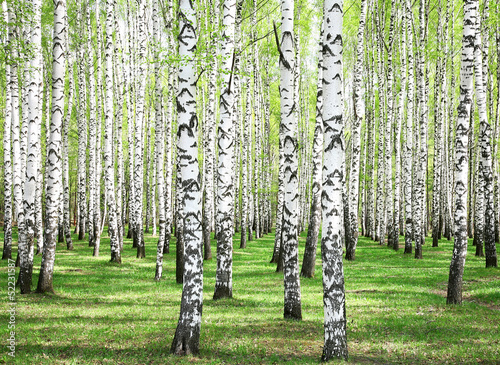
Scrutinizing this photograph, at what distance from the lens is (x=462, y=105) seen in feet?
29.8

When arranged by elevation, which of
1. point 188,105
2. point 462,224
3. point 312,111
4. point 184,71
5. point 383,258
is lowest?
point 383,258

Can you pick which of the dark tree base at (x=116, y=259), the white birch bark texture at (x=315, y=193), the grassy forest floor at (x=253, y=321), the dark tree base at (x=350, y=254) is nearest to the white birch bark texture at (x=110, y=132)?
the dark tree base at (x=116, y=259)

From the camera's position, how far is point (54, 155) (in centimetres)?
971

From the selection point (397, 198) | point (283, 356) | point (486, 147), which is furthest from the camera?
point (397, 198)

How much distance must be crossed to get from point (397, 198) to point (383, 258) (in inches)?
152

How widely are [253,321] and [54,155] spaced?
21.2ft

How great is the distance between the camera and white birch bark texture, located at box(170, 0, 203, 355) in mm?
5953

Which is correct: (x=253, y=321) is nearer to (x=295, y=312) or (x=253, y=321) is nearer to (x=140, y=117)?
(x=295, y=312)

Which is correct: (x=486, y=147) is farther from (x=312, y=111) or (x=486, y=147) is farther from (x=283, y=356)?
(x=312, y=111)

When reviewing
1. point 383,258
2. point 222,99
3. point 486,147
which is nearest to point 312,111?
point 383,258

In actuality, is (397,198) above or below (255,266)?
above

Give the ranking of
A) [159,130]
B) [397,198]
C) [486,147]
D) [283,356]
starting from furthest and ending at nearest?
[397,198], [159,130], [486,147], [283,356]

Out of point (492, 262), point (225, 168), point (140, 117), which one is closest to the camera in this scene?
point (225, 168)

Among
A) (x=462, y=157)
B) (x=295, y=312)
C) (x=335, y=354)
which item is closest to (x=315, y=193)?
(x=462, y=157)
